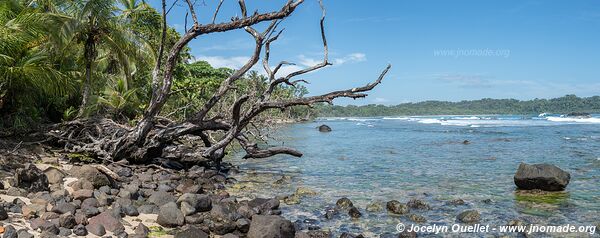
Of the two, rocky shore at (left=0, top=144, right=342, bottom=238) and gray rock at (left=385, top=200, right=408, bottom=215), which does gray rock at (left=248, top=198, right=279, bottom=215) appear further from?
gray rock at (left=385, top=200, right=408, bottom=215)

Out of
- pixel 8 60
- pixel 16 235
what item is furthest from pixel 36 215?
pixel 8 60

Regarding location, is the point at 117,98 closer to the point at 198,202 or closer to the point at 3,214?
the point at 198,202

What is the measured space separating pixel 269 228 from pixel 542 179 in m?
8.22

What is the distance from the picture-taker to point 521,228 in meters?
8.41

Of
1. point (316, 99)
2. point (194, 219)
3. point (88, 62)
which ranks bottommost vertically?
point (194, 219)

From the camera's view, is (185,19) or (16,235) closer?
(16,235)

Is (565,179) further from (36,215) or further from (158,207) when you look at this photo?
(36,215)

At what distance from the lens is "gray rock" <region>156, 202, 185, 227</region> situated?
7410 mm

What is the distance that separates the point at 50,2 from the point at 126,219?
1048cm

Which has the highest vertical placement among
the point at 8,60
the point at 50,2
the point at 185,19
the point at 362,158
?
the point at 50,2

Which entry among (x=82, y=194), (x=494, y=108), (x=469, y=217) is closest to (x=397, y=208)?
(x=469, y=217)

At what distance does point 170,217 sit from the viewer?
747cm

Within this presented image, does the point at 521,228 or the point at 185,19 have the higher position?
the point at 185,19

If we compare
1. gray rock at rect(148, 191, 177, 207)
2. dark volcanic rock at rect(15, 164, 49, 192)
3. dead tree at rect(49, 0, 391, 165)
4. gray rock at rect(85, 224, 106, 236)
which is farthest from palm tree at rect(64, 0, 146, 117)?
gray rock at rect(85, 224, 106, 236)
